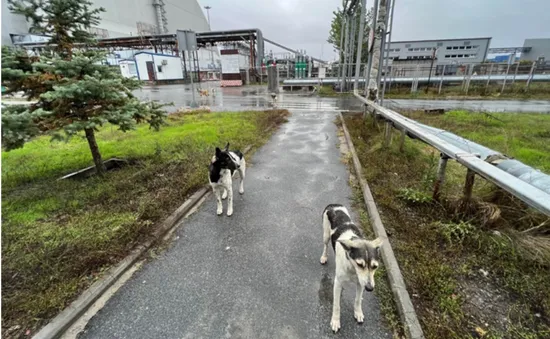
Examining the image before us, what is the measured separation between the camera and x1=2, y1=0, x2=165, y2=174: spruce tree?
3373 mm

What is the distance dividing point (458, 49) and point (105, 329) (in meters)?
57.6

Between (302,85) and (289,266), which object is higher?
(302,85)

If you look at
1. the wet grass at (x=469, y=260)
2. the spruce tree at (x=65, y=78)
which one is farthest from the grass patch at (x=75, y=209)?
the wet grass at (x=469, y=260)

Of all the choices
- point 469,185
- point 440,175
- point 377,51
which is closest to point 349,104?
point 377,51

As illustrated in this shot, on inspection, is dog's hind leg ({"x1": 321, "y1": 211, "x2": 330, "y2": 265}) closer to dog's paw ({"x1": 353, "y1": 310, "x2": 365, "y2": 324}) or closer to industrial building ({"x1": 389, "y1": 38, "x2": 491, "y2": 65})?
dog's paw ({"x1": 353, "y1": 310, "x2": 365, "y2": 324})

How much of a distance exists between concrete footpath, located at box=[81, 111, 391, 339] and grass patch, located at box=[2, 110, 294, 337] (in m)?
0.44

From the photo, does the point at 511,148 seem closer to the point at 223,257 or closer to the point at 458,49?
the point at 223,257

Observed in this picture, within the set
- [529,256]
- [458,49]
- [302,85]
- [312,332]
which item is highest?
[458,49]

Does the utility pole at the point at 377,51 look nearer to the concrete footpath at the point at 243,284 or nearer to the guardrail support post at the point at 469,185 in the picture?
the guardrail support post at the point at 469,185

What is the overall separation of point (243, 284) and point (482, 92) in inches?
926

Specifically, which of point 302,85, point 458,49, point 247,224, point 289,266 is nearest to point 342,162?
point 247,224

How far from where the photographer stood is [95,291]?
90.7 inches

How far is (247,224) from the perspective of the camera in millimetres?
3566

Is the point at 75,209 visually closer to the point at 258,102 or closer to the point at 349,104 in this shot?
the point at 258,102
